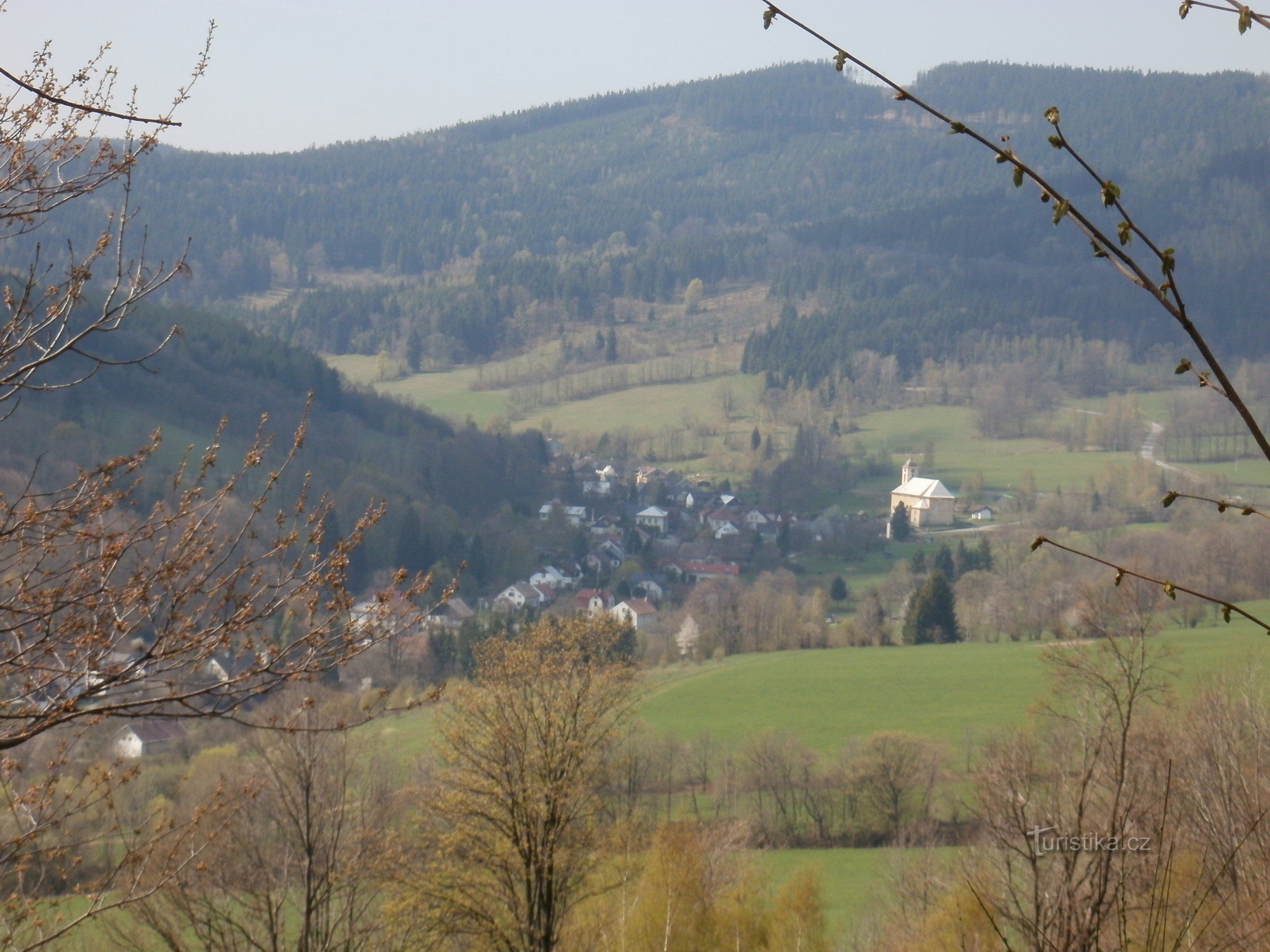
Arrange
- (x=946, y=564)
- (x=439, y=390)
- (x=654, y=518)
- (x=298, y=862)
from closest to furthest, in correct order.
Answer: (x=298, y=862) < (x=946, y=564) < (x=654, y=518) < (x=439, y=390)

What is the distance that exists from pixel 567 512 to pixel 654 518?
680 cm

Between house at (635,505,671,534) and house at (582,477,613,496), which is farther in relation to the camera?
house at (582,477,613,496)

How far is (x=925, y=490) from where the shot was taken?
83.2m

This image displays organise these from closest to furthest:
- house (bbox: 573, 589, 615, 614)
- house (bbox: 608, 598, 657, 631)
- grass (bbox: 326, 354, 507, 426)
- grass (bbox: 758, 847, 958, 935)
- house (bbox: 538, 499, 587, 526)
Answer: grass (bbox: 758, 847, 958, 935) → house (bbox: 608, 598, 657, 631) → house (bbox: 573, 589, 615, 614) → house (bbox: 538, 499, 587, 526) → grass (bbox: 326, 354, 507, 426)

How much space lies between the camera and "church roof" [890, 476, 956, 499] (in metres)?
82.5

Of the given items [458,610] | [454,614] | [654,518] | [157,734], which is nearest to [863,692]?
[454,614]

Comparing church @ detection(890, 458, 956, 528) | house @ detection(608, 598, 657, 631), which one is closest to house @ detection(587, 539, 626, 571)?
house @ detection(608, 598, 657, 631)

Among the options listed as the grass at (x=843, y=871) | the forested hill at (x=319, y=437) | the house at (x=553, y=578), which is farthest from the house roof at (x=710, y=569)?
the grass at (x=843, y=871)

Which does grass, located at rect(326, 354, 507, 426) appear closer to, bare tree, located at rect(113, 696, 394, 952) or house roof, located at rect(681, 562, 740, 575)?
house roof, located at rect(681, 562, 740, 575)

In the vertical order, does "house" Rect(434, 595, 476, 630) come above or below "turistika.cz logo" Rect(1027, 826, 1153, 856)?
below

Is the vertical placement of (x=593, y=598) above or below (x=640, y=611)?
above

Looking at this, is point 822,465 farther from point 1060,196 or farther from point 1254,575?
point 1060,196

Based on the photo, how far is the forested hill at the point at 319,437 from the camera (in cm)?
6122

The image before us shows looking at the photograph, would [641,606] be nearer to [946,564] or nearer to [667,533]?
[946,564]
